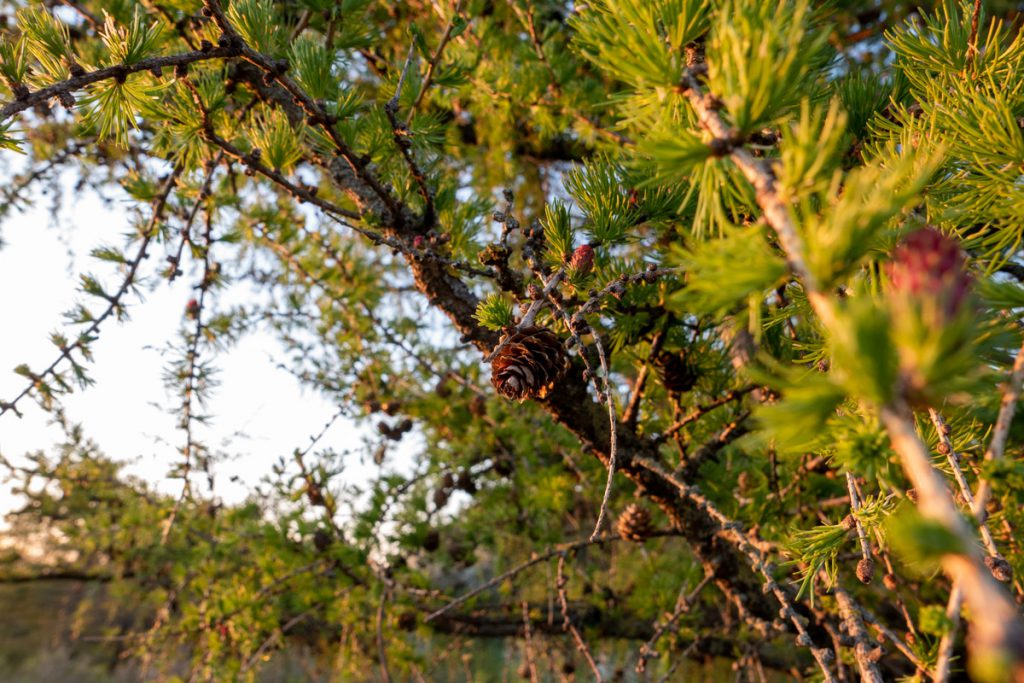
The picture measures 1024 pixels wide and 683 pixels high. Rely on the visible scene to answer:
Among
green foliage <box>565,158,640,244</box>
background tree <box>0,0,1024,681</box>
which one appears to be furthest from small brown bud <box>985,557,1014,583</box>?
green foliage <box>565,158,640,244</box>

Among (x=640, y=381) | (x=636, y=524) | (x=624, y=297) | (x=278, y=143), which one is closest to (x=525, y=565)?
(x=636, y=524)

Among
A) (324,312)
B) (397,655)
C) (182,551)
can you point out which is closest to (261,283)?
(324,312)

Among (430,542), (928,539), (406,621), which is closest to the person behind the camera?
(928,539)

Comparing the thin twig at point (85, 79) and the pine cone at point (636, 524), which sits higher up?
the thin twig at point (85, 79)

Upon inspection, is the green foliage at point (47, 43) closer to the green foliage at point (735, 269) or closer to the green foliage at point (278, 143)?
the green foliage at point (278, 143)

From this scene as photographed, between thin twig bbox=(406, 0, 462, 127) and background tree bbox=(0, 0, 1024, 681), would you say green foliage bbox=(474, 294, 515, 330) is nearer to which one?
background tree bbox=(0, 0, 1024, 681)

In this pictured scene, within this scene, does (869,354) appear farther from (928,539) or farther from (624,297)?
(624,297)

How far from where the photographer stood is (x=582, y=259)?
0.50 metres

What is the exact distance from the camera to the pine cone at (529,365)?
1.64ft

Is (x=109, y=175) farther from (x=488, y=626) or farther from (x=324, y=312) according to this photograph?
(x=488, y=626)

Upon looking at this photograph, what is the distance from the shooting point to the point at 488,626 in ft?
6.18

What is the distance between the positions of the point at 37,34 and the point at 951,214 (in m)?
0.78

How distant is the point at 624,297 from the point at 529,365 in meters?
0.27

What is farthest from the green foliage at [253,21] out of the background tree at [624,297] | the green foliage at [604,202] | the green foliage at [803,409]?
the green foliage at [803,409]
